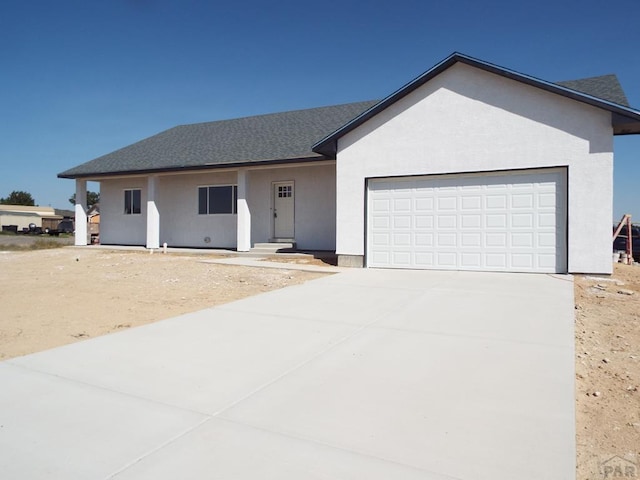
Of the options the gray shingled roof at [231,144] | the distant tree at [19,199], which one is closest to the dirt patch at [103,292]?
the gray shingled roof at [231,144]

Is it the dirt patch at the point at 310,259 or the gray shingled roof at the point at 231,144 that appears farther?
the gray shingled roof at the point at 231,144

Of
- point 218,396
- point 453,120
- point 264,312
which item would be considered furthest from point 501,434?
point 453,120

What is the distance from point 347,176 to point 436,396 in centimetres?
968

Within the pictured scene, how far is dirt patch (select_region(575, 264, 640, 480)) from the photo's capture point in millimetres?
2889

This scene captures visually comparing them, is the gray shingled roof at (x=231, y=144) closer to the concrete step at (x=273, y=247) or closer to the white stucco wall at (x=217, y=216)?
the white stucco wall at (x=217, y=216)

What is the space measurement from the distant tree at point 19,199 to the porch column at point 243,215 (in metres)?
97.2

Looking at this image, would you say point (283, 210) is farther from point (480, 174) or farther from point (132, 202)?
point (132, 202)

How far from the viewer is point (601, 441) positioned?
305cm

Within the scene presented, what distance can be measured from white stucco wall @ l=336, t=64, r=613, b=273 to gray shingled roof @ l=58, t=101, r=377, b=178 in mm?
2690

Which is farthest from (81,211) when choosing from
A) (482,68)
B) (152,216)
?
(482,68)

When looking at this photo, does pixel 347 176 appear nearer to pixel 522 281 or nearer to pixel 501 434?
pixel 522 281

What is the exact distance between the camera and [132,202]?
806 inches

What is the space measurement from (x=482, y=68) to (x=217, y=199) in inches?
451

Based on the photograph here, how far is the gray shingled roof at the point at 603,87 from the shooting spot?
11343mm
